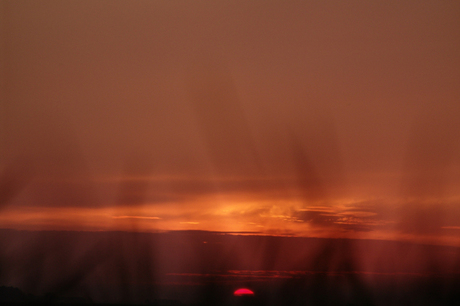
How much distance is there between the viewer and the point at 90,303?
11.6 metres

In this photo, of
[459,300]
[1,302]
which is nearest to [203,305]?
[1,302]

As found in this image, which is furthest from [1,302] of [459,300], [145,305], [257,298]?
[459,300]

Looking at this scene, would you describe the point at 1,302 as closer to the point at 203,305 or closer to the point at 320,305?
the point at 203,305

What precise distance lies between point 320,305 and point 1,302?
9.84 m

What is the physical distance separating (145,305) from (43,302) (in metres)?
3.43

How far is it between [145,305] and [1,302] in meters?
4.36

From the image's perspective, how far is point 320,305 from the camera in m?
12.2

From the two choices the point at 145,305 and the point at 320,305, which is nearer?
the point at 145,305

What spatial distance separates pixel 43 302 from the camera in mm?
11805

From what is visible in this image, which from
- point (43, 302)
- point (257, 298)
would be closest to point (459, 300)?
point (257, 298)

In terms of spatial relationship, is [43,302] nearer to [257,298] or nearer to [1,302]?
[1,302]

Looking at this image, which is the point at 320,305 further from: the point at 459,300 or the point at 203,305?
the point at 459,300

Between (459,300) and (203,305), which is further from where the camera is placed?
(459,300)

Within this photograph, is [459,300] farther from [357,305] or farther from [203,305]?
[203,305]
